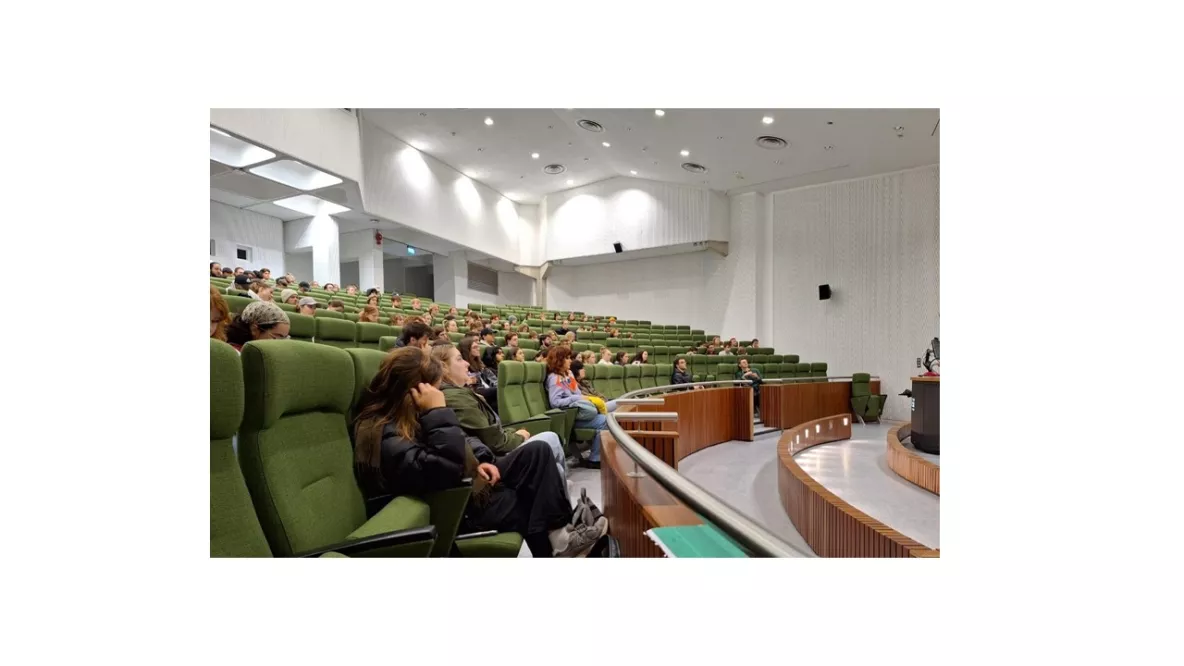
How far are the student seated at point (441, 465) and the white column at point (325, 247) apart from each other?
4567 millimetres

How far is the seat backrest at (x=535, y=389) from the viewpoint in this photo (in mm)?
2006

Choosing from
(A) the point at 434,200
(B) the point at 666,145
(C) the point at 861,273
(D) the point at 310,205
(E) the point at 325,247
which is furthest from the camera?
(A) the point at 434,200

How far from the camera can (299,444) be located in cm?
75

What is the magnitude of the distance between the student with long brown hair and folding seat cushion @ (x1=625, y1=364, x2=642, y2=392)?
2263 millimetres

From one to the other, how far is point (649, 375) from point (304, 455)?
2.81 metres

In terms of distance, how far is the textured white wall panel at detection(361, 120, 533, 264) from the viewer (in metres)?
5.24

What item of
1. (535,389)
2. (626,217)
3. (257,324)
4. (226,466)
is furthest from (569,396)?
(626,217)

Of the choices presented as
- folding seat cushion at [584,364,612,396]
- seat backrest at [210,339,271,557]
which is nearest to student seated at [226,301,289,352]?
seat backrest at [210,339,271,557]

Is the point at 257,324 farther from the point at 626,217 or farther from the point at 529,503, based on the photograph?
the point at 626,217

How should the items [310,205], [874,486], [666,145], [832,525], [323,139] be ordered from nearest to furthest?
[832,525] < [874,486] < [323,139] < [666,145] < [310,205]
